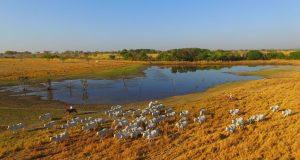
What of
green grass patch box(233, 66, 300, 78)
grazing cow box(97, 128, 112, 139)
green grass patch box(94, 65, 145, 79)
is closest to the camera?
grazing cow box(97, 128, 112, 139)

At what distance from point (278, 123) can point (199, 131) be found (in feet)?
16.8

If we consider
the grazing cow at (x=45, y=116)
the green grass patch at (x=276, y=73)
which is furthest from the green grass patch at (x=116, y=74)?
the grazing cow at (x=45, y=116)

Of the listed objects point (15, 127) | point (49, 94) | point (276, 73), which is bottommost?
point (49, 94)

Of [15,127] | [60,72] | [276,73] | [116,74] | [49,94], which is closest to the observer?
[15,127]

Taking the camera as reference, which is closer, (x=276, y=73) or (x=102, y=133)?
(x=102, y=133)

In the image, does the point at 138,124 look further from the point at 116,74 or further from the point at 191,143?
the point at 116,74

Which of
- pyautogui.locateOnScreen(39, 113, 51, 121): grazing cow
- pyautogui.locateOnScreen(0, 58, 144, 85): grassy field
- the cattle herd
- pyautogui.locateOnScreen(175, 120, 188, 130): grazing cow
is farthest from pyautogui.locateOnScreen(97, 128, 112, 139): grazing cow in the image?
pyautogui.locateOnScreen(0, 58, 144, 85): grassy field

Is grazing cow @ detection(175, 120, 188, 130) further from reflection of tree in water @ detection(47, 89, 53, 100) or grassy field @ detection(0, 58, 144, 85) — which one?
grassy field @ detection(0, 58, 144, 85)

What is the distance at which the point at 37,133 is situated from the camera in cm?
2478

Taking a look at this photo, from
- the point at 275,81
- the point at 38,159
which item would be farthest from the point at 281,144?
the point at 275,81

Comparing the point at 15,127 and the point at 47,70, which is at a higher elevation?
the point at 47,70

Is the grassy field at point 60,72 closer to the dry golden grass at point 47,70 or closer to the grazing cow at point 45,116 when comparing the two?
the dry golden grass at point 47,70

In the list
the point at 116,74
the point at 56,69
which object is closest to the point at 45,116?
the point at 116,74

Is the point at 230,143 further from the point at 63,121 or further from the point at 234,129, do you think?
the point at 63,121
